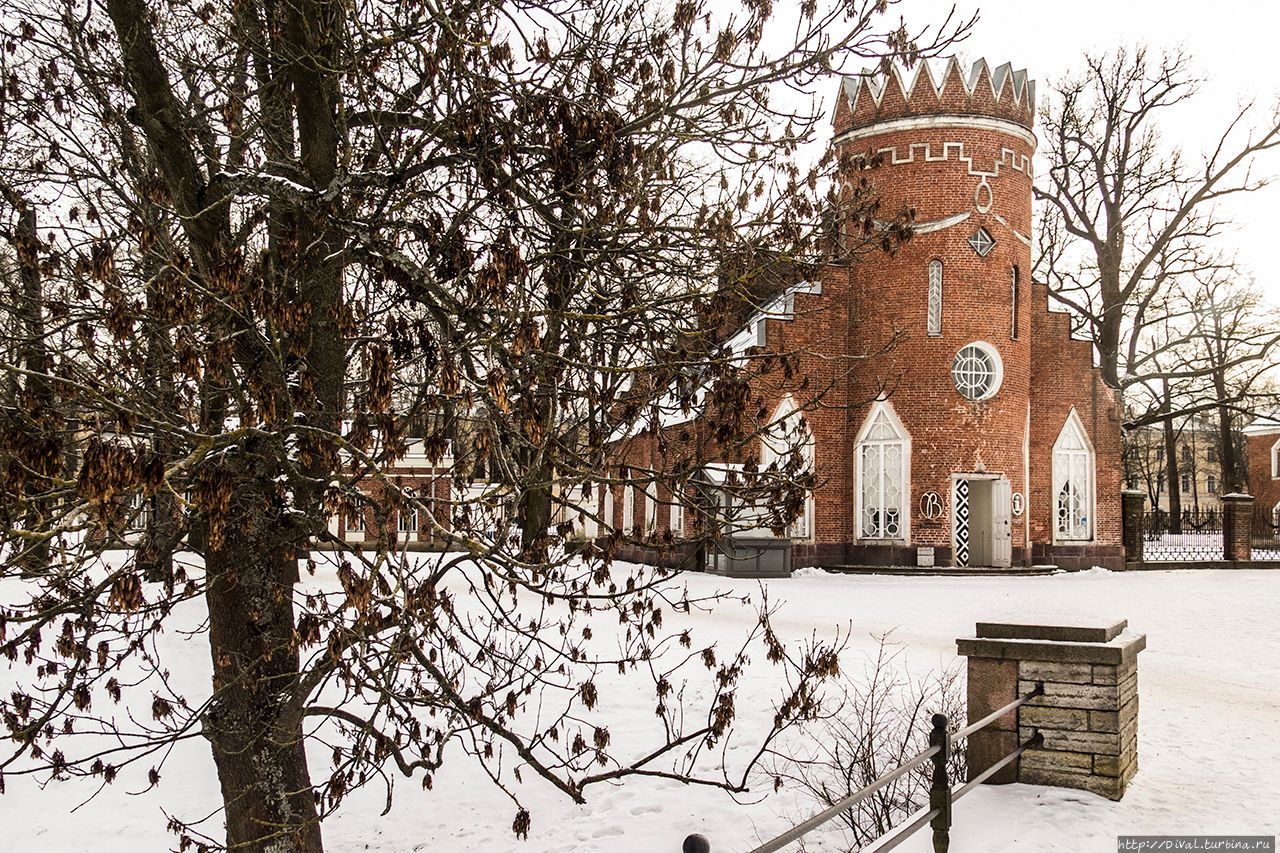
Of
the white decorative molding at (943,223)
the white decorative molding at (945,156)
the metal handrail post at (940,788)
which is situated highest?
the white decorative molding at (945,156)

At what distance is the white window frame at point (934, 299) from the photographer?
26531 millimetres

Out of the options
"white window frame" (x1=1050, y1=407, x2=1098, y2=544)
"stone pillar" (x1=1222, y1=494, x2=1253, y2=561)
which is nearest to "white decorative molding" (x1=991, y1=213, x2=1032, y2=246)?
"white window frame" (x1=1050, y1=407, x2=1098, y2=544)

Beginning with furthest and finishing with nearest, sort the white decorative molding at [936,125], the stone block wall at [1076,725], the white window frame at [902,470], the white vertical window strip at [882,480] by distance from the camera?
the white decorative molding at [936,125] → the white vertical window strip at [882,480] → the white window frame at [902,470] → the stone block wall at [1076,725]

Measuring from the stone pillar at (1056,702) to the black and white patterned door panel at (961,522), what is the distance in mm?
19644

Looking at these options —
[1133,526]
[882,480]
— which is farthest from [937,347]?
[1133,526]

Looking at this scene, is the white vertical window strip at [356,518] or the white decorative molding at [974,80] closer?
the white vertical window strip at [356,518]

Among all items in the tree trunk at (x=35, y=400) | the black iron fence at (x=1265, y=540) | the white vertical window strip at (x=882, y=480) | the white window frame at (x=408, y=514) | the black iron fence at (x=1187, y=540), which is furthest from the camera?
the black iron fence at (x=1265, y=540)

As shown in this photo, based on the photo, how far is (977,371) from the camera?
26594 mm

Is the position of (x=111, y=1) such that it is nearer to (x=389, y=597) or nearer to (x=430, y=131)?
(x=430, y=131)

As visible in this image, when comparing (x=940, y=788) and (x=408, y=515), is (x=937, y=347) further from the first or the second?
(x=408, y=515)

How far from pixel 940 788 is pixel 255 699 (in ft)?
11.6

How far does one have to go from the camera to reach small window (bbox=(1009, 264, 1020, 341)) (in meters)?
27.3

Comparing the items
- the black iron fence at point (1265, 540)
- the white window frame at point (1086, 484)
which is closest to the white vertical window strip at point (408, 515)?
the white window frame at point (1086, 484)

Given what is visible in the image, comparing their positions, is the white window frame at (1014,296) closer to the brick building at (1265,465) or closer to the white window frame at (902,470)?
the white window frame at (902,470)
